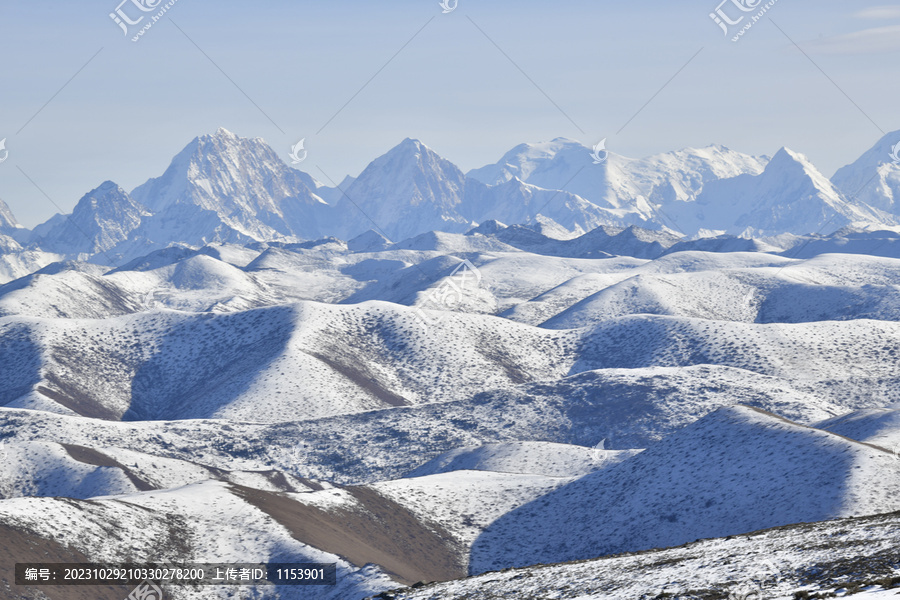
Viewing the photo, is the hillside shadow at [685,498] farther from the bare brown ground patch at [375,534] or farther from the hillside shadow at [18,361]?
the hillside shadow at [18,361]

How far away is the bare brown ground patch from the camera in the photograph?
163 feet

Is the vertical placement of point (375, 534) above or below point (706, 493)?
below

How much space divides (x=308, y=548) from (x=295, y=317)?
94.9 m

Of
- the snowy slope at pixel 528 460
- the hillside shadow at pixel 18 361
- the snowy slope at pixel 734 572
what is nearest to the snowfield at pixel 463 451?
the snowy slope at pixel 734 572

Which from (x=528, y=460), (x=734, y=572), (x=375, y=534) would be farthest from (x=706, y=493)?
(x=734, y=572)

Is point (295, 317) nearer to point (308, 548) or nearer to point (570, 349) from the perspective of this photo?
point (570, 349)

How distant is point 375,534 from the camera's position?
183 ft

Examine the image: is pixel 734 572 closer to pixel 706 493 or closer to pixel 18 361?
pixel 706 493

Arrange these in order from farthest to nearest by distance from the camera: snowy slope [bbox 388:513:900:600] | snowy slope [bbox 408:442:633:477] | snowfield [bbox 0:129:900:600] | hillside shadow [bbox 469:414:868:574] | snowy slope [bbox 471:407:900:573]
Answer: snowy slope [bbox 408:442:633:477]
hillside shadow [bbox 469:414:868:574]
snowy slope [bbox 471:407:900:573]
snowfield [bbox 0:129:900:600]
snowy slope [bbox 388:513:900:600]

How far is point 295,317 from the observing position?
140 meters

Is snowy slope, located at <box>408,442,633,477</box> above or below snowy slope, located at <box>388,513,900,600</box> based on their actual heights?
below

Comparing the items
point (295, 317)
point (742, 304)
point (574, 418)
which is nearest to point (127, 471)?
point (574, 418)

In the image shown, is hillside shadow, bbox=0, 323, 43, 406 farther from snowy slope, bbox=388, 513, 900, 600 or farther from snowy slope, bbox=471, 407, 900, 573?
snowy slope, bbox=388, 513, 900, 600

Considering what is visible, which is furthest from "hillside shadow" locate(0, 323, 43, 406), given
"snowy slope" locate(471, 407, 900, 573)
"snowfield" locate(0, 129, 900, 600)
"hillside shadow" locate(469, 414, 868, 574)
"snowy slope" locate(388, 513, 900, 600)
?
"snowy slope" locate(388, 513, 900, 600)
